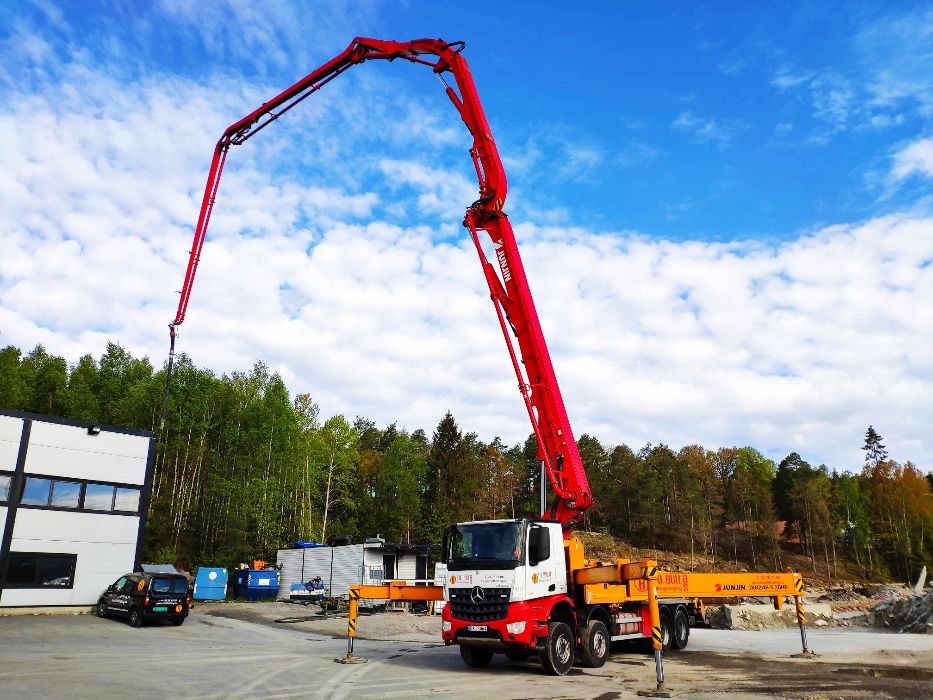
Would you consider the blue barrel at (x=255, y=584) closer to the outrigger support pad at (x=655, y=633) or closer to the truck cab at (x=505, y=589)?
the truck cab at (x=505, y=589)

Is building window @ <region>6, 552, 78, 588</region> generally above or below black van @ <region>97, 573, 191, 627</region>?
above

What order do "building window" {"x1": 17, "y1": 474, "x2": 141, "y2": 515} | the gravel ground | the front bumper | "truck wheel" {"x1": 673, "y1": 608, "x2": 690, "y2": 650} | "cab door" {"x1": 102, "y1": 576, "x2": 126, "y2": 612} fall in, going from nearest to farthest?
the gravel ground < the front bumper < "truck wheel" {"x1": 673, "y1": 608, "x2": 690, "y2": 650} < "cab door" {"x1": 102, "y1": 576, "x2": 126, "y2": 612} < "building window" {"x1": 17, "y1": 474, "x2": 141, "y2": 515}

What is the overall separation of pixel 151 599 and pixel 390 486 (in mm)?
42530

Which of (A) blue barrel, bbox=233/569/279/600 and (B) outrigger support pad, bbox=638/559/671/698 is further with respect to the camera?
(A) blue barrel, bbox=233/569/279/600

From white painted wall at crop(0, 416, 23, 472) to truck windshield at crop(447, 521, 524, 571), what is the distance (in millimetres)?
19546

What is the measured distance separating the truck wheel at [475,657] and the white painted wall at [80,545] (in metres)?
18.9

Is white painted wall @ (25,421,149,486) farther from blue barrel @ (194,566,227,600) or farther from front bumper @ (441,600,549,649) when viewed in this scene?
front bumper @ (441,600,549,649)

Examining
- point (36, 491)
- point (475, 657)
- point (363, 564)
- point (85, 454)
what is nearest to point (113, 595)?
point (36, 491)

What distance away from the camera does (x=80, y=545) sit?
26438 mm

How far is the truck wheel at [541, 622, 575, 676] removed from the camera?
13.4 meters

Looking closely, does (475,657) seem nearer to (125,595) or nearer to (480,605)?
(480,605)

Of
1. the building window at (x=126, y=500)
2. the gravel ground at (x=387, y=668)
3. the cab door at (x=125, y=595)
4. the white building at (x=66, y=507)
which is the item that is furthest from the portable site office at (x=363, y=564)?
the gravel ground at (x=387, y=668)

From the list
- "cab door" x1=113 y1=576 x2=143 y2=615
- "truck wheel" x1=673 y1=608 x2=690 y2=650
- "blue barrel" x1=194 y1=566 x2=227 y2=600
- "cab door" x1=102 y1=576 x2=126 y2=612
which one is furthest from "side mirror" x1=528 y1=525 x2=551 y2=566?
"blue barrel" x1=194 y1=566 x2=227 y2=600

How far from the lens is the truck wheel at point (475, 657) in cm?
1480
